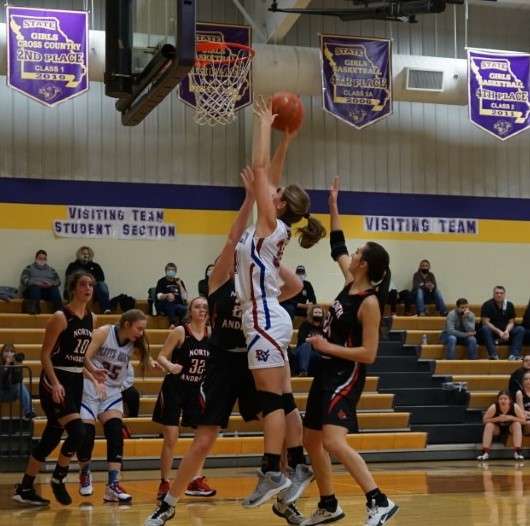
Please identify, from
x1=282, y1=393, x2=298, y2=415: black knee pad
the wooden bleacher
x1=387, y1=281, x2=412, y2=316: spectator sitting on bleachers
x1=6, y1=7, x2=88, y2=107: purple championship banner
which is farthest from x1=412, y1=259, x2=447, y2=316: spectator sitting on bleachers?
x1=282, y1=393, x2=298, y2=415: black knee pad

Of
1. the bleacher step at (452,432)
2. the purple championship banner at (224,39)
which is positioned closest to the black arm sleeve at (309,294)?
the bleacher step at (452,432)

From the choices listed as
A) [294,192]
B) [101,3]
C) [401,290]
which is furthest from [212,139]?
[294,192]

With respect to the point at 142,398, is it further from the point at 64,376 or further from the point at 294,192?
the point at 294,192

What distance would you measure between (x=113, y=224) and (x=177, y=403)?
950 cm

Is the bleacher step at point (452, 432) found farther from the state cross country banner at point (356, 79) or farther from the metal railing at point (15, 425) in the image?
the metal railing at point (15, 425)

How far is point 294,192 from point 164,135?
12.7 meters

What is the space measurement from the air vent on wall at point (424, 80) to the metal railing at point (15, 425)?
28.6 ft

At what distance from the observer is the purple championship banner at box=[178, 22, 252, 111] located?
48.6 ft

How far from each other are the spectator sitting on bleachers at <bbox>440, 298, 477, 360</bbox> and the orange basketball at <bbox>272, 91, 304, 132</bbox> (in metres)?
11.1

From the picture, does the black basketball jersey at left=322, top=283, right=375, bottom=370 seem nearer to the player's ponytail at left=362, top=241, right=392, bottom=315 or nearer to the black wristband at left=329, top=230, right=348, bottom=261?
the player's ponytail at left=362, top=241, right=392, bottom=315

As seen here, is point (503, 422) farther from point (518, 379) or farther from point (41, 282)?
point (41, 282)

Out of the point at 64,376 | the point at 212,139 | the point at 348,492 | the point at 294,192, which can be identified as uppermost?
the point at 212,139

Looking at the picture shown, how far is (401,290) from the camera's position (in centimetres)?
1900

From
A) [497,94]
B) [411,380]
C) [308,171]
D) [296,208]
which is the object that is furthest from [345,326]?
[308,171]
